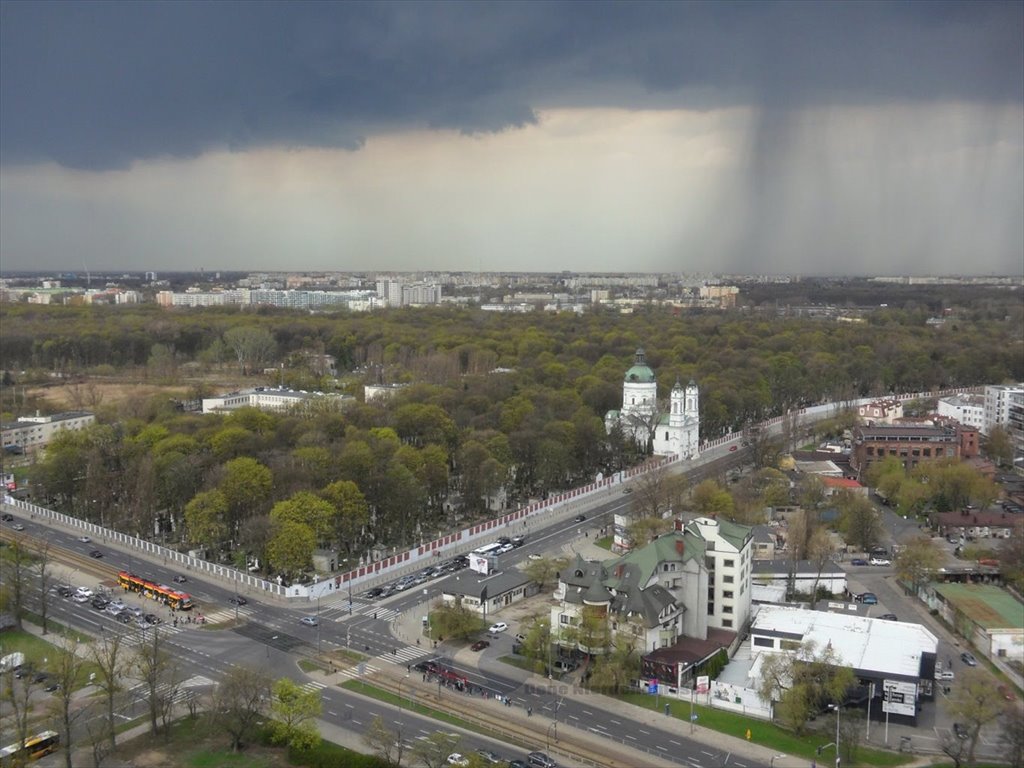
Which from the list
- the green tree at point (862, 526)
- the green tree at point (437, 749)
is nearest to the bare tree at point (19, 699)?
the green tree at point (437, 749)

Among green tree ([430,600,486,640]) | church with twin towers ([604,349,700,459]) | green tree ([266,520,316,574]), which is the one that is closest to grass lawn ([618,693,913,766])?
green tree ([430,600,486,640])

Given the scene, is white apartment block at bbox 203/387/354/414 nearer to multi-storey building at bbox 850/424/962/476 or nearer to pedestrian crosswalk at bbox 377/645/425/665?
multi-storey building at bbox 850/424/962/476

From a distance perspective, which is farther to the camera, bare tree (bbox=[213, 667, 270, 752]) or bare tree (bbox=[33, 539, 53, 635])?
bare tree (bbox=[33, 539, 53, 635])

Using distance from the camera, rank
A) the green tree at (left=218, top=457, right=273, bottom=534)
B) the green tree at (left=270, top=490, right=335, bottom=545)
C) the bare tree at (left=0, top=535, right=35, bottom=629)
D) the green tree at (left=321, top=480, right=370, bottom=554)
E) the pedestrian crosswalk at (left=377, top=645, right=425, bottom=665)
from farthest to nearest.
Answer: the green tree at (left=218, top=457, right=273, bottom=534), the green tree at (left=321, top=480, right=370, bottom=554), the green tree at (left=270, top=490, right=335, bottom=545), the bare tree at (left=0, top=535, right=35, bottom=629), the pedestrian crosswalk at (left=377, top=645, right=425, bottom=665)

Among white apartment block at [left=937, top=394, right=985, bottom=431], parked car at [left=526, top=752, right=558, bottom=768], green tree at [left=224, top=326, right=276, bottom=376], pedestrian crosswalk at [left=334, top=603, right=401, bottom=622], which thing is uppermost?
green tree at [left=224, top=326, right=276, bottom=376]

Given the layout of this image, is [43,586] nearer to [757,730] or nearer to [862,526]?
[757,730]

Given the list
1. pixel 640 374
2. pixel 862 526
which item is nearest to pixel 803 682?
pixel 862 526

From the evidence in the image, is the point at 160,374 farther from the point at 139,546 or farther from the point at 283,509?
the point at 283,509

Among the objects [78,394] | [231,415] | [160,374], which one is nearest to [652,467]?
[231,415]
